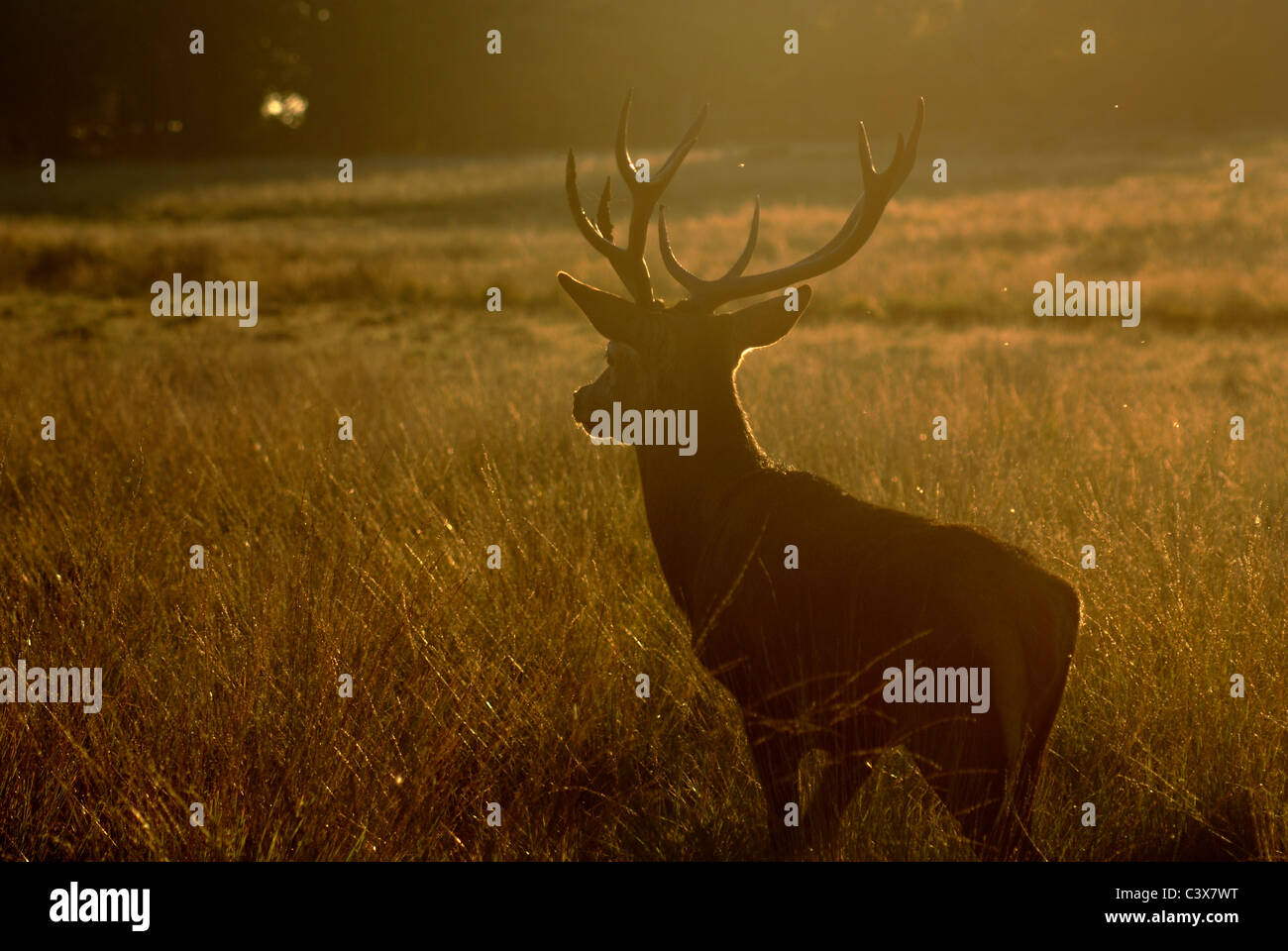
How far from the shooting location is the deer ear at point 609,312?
441cm

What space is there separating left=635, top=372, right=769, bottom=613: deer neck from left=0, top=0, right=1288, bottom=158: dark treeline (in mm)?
46089

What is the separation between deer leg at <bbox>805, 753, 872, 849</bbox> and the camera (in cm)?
346

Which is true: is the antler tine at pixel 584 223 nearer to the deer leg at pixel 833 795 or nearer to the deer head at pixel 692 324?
the deer head at pixel 692 324

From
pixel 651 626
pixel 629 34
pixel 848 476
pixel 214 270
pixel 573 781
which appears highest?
pixel 629 34

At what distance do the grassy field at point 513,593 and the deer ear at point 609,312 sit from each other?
84 cm

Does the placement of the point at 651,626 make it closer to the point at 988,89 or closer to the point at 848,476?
the point at 848,476

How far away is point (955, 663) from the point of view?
305cm

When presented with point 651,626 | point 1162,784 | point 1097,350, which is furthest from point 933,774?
point 1097,350

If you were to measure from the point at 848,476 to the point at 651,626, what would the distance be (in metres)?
2.17
